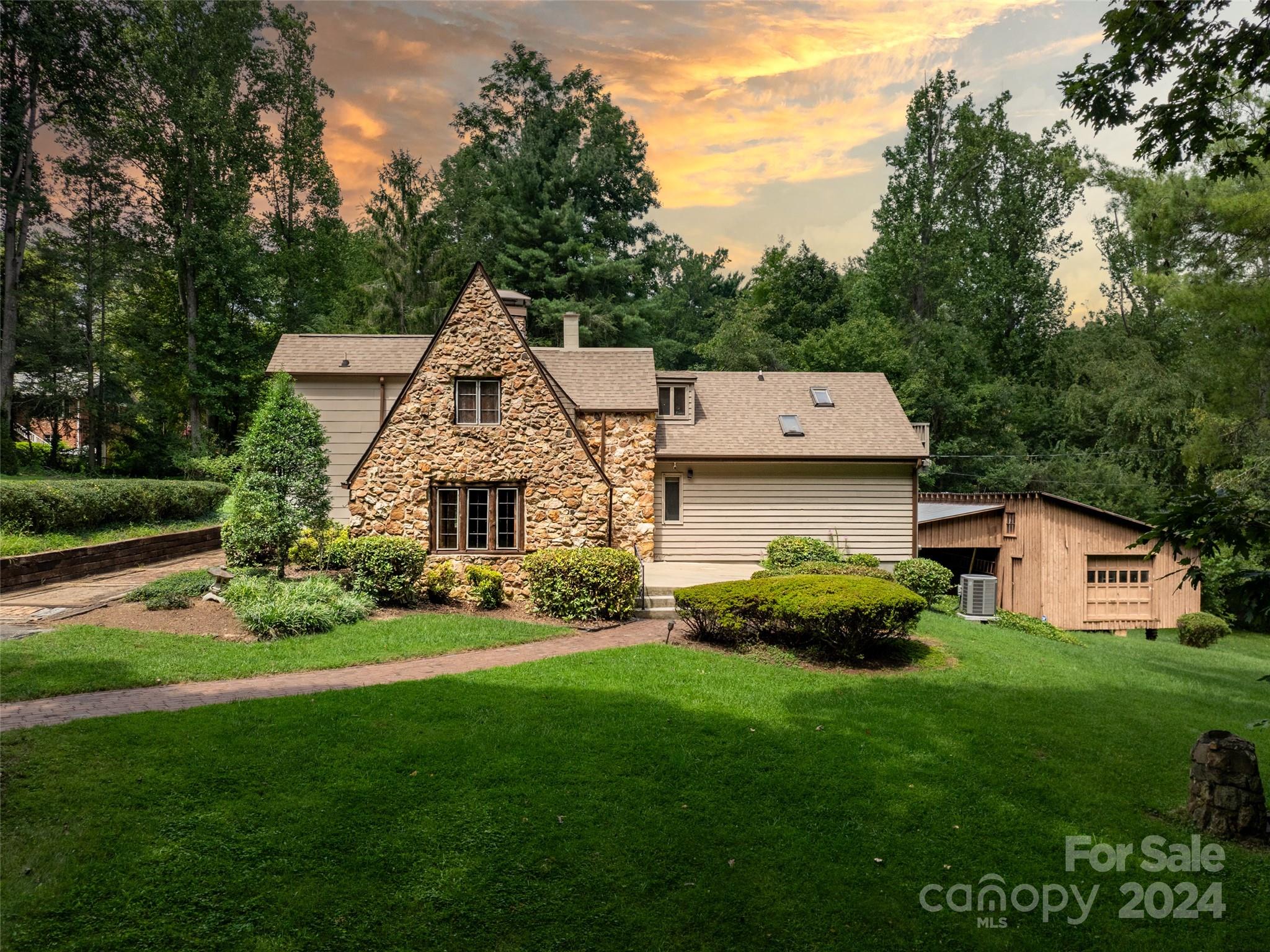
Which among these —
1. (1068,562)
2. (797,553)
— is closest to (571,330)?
(797,553)

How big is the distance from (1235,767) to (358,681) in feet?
30.6

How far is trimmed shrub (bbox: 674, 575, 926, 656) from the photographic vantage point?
411 inches

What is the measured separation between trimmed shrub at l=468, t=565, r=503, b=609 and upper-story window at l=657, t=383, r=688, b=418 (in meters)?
8.59

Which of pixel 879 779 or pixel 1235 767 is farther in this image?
pixel 879 779

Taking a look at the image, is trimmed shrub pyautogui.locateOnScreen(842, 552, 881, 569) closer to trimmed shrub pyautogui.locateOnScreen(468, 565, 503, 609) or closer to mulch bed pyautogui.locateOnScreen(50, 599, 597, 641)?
mulch bed pyautogui.locateOnScreen(50, 599, 597, 641)

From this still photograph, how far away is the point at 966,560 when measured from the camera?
24.8m

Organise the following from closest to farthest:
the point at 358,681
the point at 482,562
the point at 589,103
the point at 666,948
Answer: the point at 666,948 → the point at 358,681 → the point at 482,562 → the point at 589,103

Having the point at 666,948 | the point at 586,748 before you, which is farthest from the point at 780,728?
the point at 666,948

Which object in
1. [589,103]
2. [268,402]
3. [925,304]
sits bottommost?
[268,402]

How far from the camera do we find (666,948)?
4262 mm

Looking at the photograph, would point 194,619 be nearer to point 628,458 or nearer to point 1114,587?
point 628,458

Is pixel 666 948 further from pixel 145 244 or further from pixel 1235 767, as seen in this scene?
pixel 145 244

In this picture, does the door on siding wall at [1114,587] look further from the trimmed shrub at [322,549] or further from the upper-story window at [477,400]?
the trimmed shrub at [322,549]

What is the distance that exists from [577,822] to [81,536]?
16242mm
